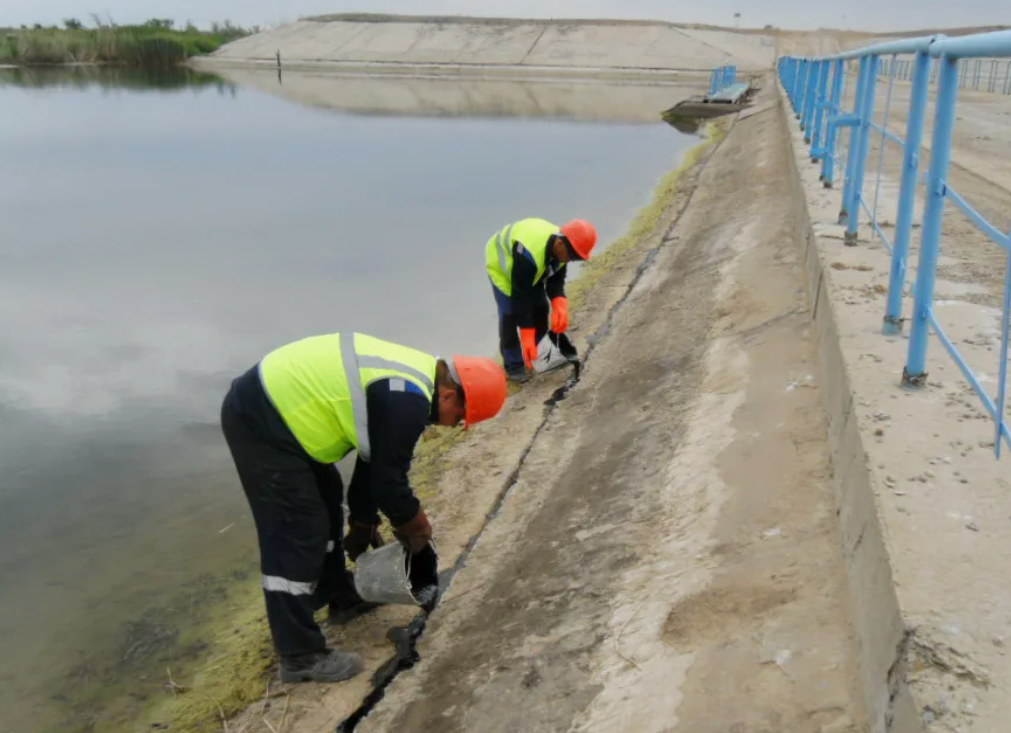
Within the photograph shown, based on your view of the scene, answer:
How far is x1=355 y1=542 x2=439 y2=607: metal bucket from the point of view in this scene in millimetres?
3438

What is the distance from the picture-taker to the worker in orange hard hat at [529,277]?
18.8 ft

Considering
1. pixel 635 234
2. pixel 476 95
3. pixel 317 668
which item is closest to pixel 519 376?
pixel 317 668

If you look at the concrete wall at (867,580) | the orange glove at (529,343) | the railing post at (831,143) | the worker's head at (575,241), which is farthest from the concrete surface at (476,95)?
the concrete wall at (867,580)

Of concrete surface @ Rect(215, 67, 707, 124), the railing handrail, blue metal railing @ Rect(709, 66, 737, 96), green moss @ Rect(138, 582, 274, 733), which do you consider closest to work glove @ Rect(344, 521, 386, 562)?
green moss @ Rect(138, 582, 274, 733)

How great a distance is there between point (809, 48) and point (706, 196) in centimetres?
5240

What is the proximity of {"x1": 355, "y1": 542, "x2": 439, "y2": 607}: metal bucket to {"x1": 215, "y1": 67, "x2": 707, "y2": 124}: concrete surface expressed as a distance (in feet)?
84.2

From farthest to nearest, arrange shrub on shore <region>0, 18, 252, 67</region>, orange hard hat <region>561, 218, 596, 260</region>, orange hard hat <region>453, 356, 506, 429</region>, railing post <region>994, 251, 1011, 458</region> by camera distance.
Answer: shrub on shore <region>0, 18, 252, 67</region> → orange hard hat <region>561, 218, 596, 260</region> → orange hard hat <region>453, 356, 506, 429</region> → railing post <region>994, 251, 1011, 458</region>

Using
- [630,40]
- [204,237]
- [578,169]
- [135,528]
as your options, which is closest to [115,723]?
[135,528]

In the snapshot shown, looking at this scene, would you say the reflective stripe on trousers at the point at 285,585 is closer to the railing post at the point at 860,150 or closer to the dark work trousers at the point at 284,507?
the dark work trousers at the point at 284,507

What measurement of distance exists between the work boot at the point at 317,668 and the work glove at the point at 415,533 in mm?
524

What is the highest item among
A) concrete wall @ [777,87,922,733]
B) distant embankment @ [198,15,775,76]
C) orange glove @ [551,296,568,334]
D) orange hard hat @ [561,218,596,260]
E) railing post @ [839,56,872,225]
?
distant embankment @ [198,15,775,76]

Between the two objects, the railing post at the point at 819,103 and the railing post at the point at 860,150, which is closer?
the railing post at the point at 860,150

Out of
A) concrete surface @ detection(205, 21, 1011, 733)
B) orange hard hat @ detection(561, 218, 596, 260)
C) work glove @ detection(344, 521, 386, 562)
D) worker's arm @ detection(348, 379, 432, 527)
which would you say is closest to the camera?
concrete surface @ detection(205, 21, 1011, 733)

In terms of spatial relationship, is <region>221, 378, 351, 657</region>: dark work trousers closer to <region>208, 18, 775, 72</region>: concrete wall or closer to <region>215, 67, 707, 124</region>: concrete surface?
<region>215, 67, 707, 124</region>: concrete surface
